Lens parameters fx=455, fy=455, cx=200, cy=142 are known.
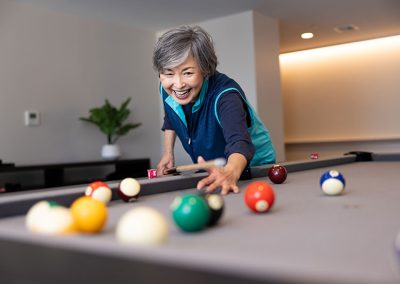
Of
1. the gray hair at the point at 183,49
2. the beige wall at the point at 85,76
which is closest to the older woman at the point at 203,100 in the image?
the gray hair at the point at 183,49

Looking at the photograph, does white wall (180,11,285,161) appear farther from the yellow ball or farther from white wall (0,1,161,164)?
the yellow ball

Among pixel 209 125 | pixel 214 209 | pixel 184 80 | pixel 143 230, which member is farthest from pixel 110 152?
pixel 143 230

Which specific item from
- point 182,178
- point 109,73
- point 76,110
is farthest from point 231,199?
point 109,73

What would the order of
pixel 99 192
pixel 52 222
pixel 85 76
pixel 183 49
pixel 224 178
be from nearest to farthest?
1. pixel 52 222
2. pixel 99 192
3. pixel 224 178
4. pixel 183 49
5. pixel 85 76

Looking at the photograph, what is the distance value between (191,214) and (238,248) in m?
0.15

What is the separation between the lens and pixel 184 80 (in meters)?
1.94

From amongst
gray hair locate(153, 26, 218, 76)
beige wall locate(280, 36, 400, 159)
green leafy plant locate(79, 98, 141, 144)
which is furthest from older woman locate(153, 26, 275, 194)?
beige wall locate(280, 36, 400, 159)

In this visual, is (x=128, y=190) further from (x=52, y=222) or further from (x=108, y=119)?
(x=108, y=119)

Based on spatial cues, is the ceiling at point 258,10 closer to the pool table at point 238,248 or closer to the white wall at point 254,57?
the white wall at point 254,57

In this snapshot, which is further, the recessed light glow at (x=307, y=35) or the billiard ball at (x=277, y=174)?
the recessed light glow at (x=307, y=35)

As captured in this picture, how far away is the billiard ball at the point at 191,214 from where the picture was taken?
0.86 meters

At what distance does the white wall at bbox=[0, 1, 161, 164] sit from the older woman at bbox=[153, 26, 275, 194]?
2701 millimetres

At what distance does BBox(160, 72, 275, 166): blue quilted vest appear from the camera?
2023 mm

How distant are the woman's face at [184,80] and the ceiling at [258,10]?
2949 mm
